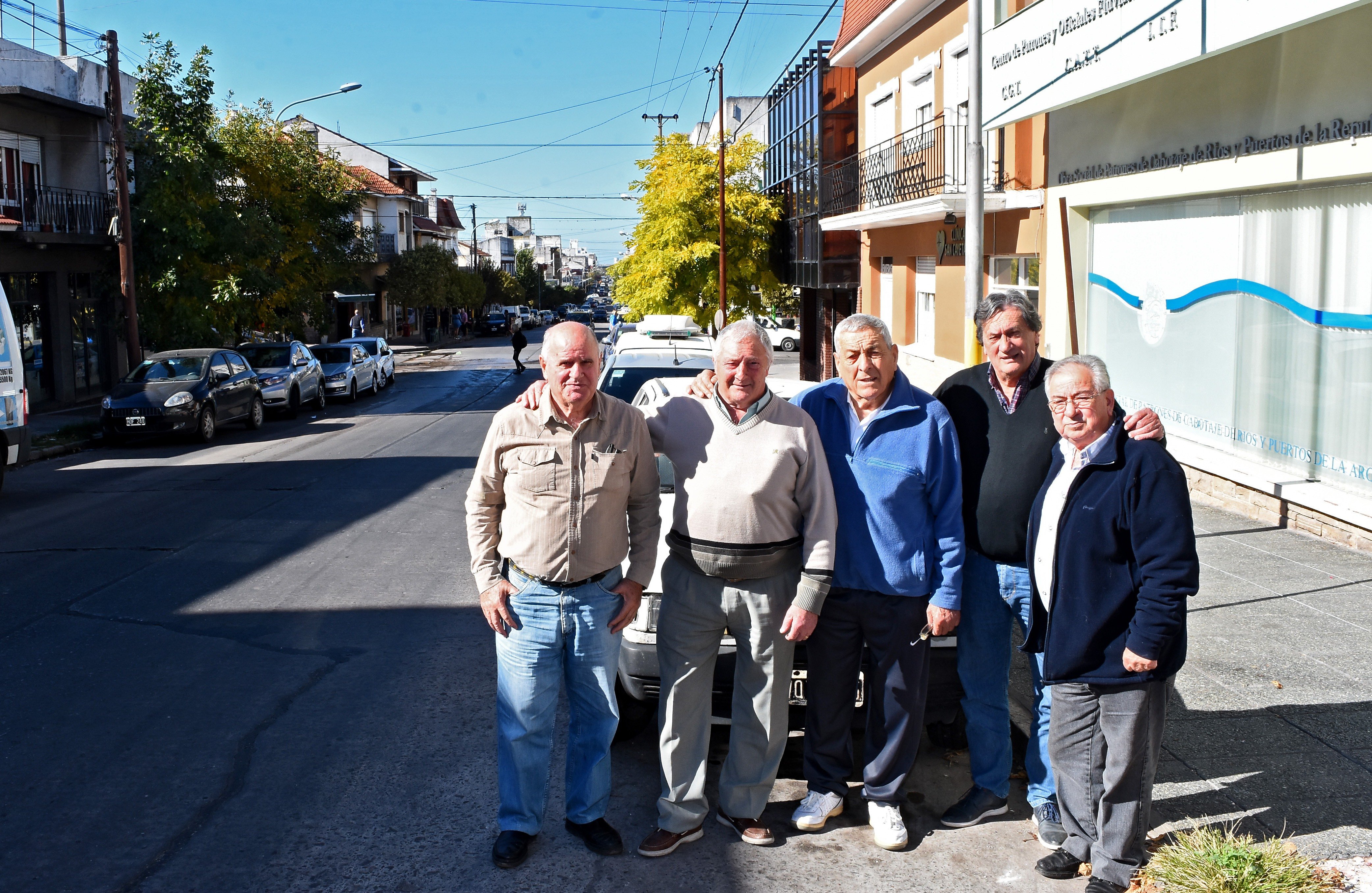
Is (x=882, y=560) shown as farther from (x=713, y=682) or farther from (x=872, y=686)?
(x=713, y=682)

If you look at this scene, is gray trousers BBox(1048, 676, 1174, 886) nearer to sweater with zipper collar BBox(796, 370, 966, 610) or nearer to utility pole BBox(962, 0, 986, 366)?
sweater with zipper collar BBox(796, 370, 966, 610)

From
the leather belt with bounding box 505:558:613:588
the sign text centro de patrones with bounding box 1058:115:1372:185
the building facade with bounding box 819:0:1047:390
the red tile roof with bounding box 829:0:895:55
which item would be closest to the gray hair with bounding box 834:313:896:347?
the leather belt with bounding box 505:558:613:588

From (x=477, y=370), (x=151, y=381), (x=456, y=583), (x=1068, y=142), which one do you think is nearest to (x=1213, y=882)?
(x=456, y=583)

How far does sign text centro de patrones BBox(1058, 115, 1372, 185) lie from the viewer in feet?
28.1

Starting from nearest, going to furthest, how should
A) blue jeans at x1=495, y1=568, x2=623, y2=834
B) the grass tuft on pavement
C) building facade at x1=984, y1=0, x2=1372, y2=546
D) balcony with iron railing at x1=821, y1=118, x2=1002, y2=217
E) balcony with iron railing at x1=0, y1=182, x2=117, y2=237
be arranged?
1. the grass tuft on pavement
2. blue jeans at x1=495, y1=568, x2=623, y2=834
3. building facade at x1=984, y1=0, x2=1372, y2=546
4. balcony with iron railing at x1=821, y1=118, x2=1002, y2=217
5. balcony with iron railing at x1=0, y1=182, x2=117, y2=237

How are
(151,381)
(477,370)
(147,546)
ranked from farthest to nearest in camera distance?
(477,370), (151,381), (147,546)

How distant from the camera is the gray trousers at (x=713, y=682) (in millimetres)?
4172

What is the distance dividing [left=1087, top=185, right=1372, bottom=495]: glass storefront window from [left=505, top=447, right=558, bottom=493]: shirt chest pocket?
7.38 metres

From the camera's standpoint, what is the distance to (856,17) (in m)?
22.7

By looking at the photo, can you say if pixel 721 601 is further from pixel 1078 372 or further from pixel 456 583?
pixel 456 583

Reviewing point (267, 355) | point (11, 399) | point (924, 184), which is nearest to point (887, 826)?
point (11, 399)

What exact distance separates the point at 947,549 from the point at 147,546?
8.02 m

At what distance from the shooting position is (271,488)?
1340 cm

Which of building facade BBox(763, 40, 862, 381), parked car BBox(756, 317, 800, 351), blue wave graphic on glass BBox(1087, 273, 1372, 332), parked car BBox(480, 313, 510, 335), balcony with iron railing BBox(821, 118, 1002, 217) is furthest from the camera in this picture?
parked car BBox(480, 313, 510, 335)
